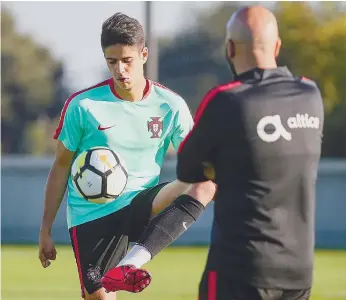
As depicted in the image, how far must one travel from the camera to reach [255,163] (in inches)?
205

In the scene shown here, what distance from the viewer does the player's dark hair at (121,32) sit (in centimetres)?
717

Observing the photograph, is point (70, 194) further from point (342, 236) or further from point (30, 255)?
point (342, 236)

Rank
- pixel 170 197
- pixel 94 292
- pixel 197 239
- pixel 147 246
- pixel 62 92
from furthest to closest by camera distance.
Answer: pixel 62 92
pixel 197 239
pixel 94 292
pixel 170 197
pixel 147 246

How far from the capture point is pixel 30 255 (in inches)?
762

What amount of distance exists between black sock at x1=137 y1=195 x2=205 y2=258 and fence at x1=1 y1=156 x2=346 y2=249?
15984 mm

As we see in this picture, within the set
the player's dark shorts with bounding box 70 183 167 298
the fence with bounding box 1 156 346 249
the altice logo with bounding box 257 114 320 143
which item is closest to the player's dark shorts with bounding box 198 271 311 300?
the altice logo with bounding box 257 114 320 143

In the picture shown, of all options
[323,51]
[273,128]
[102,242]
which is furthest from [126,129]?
[323,51]

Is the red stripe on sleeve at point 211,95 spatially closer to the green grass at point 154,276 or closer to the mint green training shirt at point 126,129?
the mint green training shirt at point 126,129

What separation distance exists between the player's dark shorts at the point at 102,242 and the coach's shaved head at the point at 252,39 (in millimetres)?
2201

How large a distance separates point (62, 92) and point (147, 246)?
4933 cm

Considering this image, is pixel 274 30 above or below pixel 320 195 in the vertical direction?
above

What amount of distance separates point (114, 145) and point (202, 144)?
225cm

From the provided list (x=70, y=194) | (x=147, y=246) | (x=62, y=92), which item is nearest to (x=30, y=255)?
(x=70, y=194)

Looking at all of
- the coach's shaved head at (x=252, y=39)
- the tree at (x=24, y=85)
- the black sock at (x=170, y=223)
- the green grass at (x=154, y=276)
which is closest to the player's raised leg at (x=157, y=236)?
the black sock at (x=170, y=223)
